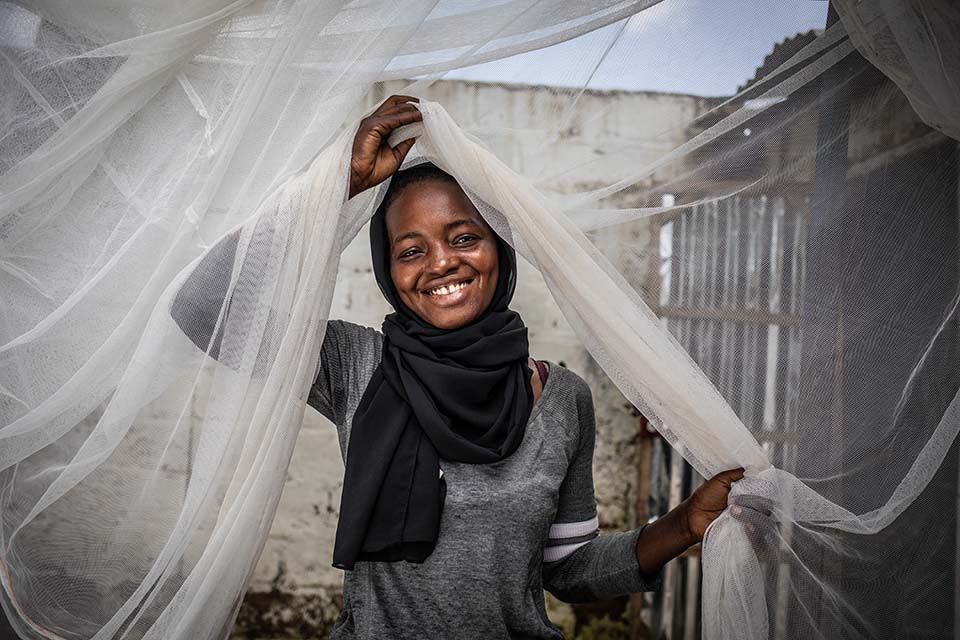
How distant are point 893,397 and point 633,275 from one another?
1.46 ft

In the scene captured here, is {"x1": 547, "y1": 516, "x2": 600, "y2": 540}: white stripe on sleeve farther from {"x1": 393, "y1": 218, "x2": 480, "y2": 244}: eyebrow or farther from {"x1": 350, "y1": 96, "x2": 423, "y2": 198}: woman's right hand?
{"x1": 350, "y1": 96, "x2": 423, "y2": 198}: woman's right hand

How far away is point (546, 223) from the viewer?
1405mm

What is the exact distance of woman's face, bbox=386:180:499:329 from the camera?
1.58m

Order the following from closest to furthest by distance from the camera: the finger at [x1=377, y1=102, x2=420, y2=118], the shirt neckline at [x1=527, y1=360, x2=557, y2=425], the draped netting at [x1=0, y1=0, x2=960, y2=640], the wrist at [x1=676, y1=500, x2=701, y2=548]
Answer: the draped netting at [x1=0, y1=0, x2=960, y2=640] < the finger at [x1=377, y1=102, x2=420, y2=118] < the wrist at [x1=676, y1=500, x2=701, y2=548] < the shirt neckline at [x1=527, y1=360, x2=557, y2=425]

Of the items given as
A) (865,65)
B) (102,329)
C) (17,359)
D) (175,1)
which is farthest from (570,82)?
(17,359)

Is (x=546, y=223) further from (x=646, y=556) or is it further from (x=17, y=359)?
(x=17, y=359)

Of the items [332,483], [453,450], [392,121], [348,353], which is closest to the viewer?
[392,121]

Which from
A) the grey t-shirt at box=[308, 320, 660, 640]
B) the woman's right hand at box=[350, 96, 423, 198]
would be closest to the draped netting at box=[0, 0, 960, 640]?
the woman's right hand at box=[350, 96, 423, 198]

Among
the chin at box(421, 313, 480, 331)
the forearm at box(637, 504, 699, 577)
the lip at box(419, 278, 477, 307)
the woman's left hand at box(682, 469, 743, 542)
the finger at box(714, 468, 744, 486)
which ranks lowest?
the forearm at box(637, 504, 699, 577)

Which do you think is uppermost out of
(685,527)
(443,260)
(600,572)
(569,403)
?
(443,260)

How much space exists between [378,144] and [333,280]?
232 mm

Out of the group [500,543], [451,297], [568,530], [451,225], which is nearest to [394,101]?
[451,225]

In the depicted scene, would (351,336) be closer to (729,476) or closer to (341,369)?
(341,369)

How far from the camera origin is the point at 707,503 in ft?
4.86
